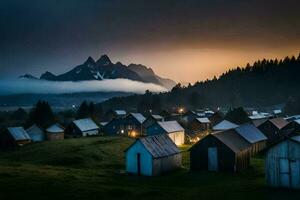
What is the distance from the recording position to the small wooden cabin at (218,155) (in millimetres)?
61875

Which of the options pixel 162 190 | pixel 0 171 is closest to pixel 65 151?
pixel 0 171

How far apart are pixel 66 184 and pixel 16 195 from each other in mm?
6855

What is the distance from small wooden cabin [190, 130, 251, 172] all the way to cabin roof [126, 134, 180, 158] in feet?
11.8

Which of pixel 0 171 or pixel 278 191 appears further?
pixel 0 171

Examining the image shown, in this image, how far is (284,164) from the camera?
46.2m

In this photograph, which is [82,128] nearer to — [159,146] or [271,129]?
[271,129]

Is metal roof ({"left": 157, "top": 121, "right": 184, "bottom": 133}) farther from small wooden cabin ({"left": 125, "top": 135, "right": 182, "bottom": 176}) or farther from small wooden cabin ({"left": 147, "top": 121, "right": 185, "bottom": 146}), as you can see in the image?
small wooden cabin ({"left": 125, "top": 135, "right": 182, "bottom": 176})

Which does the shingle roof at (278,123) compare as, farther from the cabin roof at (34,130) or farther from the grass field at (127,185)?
the cabin roof at (34,130)

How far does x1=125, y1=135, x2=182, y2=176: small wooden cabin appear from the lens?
61.1 metres

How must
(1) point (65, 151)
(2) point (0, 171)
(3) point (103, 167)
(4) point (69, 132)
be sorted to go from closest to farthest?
(2) point (0, 171), (3) point (103, 167), (1) point (65, 151), (4) point (69, 132)

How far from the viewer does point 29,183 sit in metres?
46.0

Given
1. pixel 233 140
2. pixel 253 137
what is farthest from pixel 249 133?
pixel 233 140

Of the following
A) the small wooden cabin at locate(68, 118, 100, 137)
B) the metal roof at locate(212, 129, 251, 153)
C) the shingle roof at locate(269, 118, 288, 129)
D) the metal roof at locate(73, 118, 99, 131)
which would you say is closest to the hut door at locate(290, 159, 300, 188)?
the metal roof at locate(212, 129, 251, 153)

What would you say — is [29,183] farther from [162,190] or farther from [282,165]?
[282,165]
